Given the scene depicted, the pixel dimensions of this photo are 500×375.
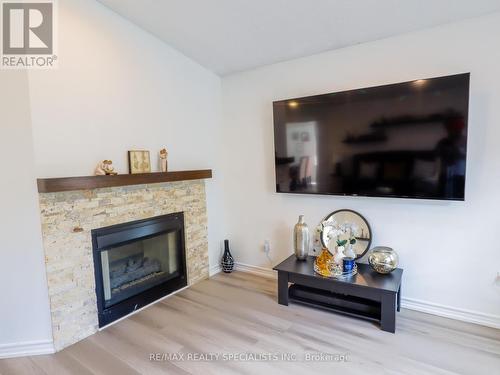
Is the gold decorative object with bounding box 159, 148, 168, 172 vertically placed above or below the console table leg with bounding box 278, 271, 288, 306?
above

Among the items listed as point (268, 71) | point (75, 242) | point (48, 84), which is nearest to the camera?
point (48, 84)

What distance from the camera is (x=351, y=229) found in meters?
2.72

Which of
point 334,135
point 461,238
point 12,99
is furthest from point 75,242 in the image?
point 461,238

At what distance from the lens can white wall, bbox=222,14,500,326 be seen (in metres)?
2.14

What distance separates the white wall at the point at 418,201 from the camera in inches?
84.4

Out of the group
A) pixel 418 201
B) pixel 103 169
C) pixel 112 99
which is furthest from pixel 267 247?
pixel 112 99

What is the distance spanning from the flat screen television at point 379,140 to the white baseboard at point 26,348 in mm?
2312

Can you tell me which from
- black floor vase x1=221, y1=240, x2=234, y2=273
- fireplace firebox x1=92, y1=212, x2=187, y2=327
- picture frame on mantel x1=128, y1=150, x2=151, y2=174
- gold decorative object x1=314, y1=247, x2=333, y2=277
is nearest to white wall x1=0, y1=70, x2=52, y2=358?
fireplace firebox x1=92, y1=212, x2=187, y2=327

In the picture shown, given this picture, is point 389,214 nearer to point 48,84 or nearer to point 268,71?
point 268,71

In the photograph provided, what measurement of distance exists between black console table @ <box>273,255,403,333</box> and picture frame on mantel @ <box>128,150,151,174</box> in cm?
154

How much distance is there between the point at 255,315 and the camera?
252cm

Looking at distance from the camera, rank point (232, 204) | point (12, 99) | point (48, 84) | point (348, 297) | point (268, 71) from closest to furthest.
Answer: point (12, 99) < point (48, 84) < point (348, 297) < point (268, 71) < point (232, 204)

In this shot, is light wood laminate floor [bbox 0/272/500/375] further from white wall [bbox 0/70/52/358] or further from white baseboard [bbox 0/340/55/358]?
white wall [bbox 0/70/52/358]

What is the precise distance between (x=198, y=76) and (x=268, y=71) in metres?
0.78
